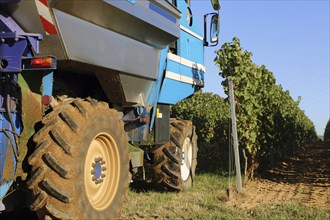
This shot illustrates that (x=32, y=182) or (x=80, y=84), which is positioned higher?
(x=80, y=84)

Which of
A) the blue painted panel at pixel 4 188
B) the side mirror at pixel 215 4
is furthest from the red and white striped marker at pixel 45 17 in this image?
the side mirror at pixel 215 4

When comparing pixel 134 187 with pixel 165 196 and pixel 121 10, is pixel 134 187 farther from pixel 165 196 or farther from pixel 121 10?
pixel 121 10

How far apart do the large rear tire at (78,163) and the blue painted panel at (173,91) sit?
73.6 inches

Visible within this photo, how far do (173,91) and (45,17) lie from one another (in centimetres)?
329

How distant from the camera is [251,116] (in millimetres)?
9016

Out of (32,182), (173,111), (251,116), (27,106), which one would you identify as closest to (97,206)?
(32,182)

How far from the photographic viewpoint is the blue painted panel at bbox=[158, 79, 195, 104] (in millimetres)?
6109

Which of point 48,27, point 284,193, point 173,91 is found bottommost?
point 284,193

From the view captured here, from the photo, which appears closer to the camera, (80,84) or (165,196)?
(80,84)

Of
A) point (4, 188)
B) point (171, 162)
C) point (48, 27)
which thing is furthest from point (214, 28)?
point (4, 188)

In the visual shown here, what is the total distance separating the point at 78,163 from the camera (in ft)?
11.5

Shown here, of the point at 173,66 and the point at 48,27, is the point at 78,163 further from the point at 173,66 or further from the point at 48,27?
the point at 173,66

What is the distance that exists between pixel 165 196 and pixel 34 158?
3.80 metres

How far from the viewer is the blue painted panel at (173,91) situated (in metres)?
6.11
